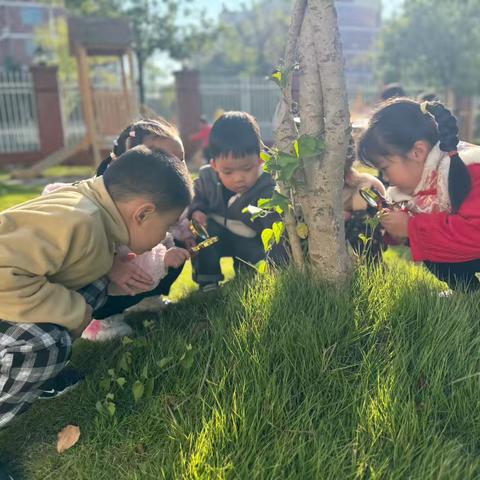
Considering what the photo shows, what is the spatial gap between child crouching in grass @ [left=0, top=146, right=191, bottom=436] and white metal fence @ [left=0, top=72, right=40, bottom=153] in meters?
13.4

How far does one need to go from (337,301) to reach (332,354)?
26 centimetres

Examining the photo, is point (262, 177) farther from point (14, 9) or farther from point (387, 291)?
point (14, 9)

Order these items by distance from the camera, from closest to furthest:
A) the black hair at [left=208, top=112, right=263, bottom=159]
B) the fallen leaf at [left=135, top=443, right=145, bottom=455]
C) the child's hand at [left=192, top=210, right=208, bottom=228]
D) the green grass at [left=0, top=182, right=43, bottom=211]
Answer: the fallen leaf at [left=135, top=443, right=145, bottom=455] < the black hair at [left=208, top=112, right=263, bottom=159] < the child's hand at [left=192, top=210, right=208, bottom=228] < the green grass at [left=0, top=182, right=43, bottom=211]

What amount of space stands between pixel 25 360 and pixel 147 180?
779mm

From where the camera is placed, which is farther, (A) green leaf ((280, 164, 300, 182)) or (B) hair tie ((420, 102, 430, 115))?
(B) hair tie ((420, 102, 430, 115))

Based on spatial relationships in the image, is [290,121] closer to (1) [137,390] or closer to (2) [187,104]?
(1) [137,390]

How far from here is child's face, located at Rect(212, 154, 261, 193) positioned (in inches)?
121

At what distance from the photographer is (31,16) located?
132 ft

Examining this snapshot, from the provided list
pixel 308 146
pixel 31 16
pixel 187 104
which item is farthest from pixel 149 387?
pixel 31 16

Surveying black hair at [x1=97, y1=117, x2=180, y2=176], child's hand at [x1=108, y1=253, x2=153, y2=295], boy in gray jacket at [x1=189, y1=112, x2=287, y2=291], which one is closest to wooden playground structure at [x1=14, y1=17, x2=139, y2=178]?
boy in gray jacket at [x1=189, y1=112, x2=287, y2=291]

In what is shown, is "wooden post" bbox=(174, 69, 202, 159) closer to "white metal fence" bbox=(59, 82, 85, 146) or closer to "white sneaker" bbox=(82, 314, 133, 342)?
"white metal fence" bbox=(59, 82, 85, 146)

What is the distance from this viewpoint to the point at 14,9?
130 feet

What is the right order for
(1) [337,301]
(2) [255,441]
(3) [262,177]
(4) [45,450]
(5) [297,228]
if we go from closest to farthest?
(2) [255,441], (4) [45,450], (1) [337,301], (5) [297,228], (3) [262,177]

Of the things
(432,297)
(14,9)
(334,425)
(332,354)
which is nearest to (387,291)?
(432,297)
